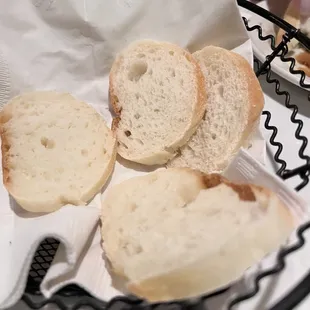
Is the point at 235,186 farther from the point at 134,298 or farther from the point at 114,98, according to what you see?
the point at 114,98

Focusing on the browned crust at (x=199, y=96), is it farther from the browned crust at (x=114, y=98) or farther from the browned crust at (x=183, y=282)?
the browned crust at (x=183, y=282)

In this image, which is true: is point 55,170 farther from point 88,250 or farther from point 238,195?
point 238,195

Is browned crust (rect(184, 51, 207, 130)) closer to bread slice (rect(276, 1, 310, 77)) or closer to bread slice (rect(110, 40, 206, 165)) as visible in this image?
bread slice (rect(110, 40, 206, 165))

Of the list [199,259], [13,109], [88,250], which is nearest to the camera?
[199,259]

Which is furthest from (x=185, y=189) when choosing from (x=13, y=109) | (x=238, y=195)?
(x=13, y=109)

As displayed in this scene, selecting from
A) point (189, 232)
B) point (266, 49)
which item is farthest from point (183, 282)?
point (266, 49)

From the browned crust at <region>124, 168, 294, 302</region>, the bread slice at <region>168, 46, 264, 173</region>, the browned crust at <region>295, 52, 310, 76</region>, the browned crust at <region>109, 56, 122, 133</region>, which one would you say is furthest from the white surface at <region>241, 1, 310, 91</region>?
the browned crust at <region>124, 168, 294, 302</region>
